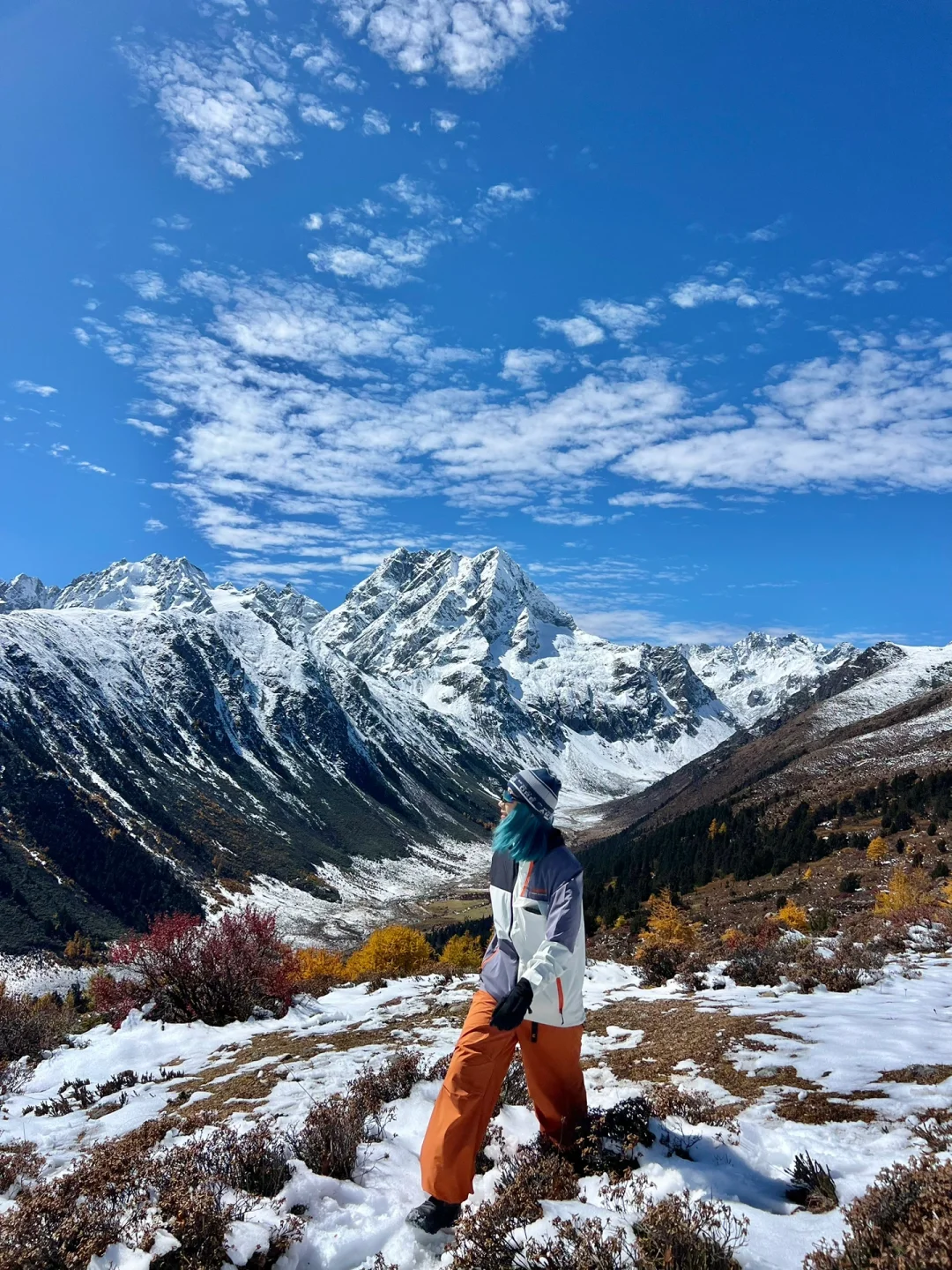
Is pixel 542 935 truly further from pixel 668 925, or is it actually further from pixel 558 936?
pixel 668 925

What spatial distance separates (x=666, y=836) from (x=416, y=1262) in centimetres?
13413

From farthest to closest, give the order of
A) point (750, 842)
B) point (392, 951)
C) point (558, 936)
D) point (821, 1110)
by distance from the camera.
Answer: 1. point (750, 842)
2. point (392, 951)
3. point (821, 1110)
4. point (558, 936)

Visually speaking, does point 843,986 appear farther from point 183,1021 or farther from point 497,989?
point 183,1021

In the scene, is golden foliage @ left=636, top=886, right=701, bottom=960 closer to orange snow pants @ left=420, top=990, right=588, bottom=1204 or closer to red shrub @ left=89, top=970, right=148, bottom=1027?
red shrub @ left=89, top=970, right=148, bottom=1027

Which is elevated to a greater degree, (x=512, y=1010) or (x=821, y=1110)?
(x=512, y=1010)

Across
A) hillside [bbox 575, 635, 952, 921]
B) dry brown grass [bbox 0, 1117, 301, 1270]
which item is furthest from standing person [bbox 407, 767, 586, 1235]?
hillside [bbox 575, 635, 952, 921]

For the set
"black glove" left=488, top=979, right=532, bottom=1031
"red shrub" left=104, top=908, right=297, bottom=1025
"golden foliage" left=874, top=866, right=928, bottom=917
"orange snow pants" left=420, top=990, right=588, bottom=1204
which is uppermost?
"black glove" left=488, top=979, right=532, bottom=1031

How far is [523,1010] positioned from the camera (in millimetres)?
5844

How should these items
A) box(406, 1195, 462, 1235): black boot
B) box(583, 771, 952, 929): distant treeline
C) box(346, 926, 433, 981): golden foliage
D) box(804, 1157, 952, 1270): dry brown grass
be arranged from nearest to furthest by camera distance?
box(804, 1157, 952, 1270): dry brown grass → box(406, 1195, 462, 1235): black boot → box(346, 926, 433, 981): golden foliage → box(583, 771, 952, 929): distant treeline

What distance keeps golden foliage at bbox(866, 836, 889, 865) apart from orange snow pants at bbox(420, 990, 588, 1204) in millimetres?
54431

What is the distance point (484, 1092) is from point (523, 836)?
2.12 metres

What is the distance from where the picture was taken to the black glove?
5.75 metres

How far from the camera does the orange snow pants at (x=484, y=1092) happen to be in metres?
5.50

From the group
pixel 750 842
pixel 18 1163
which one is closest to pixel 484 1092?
pixel 18 1163
